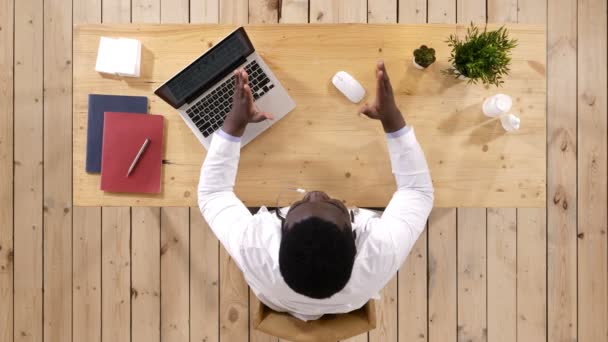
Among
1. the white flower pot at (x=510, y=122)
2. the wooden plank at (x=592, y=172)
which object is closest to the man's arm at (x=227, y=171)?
the white flower pot at (x=510, y=122)

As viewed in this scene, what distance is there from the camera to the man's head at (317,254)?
96 cm

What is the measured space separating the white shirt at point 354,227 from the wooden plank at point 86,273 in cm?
113

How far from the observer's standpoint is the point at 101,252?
2.03 m

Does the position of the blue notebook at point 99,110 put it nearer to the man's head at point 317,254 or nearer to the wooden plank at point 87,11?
the man's head at point 317,254

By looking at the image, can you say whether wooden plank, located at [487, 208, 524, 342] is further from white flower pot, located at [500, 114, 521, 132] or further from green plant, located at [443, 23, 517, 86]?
green plant, located at [443, 23, 517, 86]

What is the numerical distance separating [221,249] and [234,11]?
1.16 metres

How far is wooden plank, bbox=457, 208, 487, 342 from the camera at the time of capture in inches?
78.3

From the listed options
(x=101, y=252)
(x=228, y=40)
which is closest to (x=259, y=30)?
(x=228, y=40)

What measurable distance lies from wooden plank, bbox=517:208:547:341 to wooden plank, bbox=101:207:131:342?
1.91 m

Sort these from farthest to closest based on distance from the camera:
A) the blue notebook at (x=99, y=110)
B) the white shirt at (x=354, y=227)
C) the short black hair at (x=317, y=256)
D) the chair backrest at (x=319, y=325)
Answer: the blue notebook at (x=99, y=110) < the chair backrest at (x=319, y=325) < the white shirt at (x=354, y=227) < the short black hair at (x=317, y=256)

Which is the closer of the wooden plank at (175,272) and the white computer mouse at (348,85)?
the white computer mouse at (348,85)

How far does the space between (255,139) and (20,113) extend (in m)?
1.48

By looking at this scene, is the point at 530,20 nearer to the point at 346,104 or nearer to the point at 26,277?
the point at 346,104

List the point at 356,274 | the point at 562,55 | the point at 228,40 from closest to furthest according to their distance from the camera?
the point at 356,274, the point at 228,40, the point at 562,55
